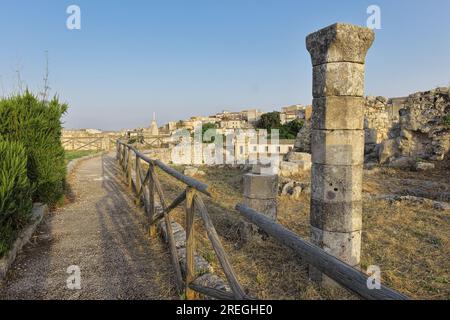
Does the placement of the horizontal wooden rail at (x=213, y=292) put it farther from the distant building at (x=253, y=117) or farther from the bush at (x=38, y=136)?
the distant building at (x=253, y=117)

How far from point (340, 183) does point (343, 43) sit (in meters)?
1.74

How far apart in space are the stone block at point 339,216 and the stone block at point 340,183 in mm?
66

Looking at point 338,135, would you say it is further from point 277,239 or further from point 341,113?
point 277,239

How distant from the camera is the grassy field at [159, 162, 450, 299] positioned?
3641 millimetres

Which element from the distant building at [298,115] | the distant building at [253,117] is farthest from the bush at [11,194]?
the distant building at [253,117]

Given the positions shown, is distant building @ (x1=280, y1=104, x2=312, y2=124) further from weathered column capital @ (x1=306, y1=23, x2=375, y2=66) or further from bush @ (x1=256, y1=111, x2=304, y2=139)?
weathered column capital @ (x1=306, y1=23, x2=375, y2=66)

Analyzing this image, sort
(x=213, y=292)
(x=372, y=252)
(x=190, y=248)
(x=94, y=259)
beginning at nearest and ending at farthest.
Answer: (x=213, y=292) → (x=190, y=248) → (x=94, y=259) → (x=372, y=252)

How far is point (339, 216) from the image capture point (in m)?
3.85

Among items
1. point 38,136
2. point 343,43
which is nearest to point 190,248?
point 343,43

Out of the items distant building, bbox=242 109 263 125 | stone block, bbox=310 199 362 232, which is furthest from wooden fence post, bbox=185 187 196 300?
distant building, bbox=242 109 263 125
